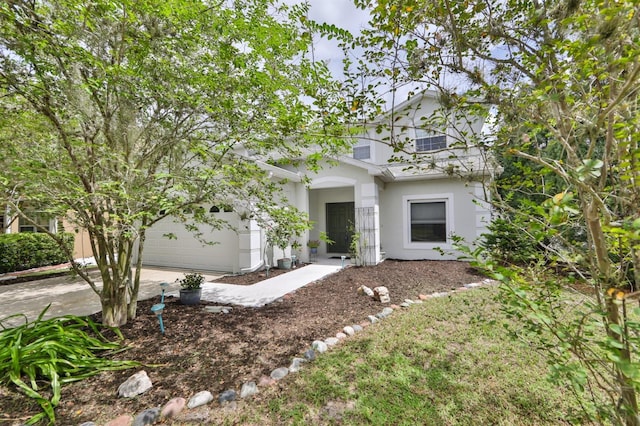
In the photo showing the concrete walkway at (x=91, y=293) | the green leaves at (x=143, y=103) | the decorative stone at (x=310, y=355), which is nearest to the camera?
the green leaves at (x=143, y=103)

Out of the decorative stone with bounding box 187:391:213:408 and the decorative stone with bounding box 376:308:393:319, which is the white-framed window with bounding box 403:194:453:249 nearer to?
the decorative stone with bounding box 376:308:393:319

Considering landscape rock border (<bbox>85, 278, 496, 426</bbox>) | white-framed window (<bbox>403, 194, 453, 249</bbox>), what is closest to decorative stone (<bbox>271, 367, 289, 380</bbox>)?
landscape rock border (<bbox>85, 278, 496, 426</bbox>)

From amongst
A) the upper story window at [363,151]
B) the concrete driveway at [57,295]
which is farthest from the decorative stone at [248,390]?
the upper story window at [363,151]

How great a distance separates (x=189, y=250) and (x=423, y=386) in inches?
360

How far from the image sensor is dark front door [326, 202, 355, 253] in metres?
11.7

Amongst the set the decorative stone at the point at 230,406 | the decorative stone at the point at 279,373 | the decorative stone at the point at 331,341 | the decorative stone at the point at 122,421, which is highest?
the decorative stone at the point at 331,341

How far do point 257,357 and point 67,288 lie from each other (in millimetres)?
6922

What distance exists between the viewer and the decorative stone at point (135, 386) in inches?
110

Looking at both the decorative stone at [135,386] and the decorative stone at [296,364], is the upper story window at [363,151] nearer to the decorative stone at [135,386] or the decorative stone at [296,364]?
the decorative stone at [296,364]

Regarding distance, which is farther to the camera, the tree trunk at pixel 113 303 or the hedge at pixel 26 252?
the hedge at pixel 26 252

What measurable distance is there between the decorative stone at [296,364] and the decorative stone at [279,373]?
6 cm

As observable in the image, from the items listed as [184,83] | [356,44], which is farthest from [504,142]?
[184,83]

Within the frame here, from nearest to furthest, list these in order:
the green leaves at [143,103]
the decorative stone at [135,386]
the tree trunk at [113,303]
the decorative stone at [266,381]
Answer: the decorative stone at [135,386] < the decorative stone at [266,381] < the green leaves at [143,103] < the tree trunk at [113,303]

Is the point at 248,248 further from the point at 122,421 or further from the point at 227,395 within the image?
the point at 122,421
